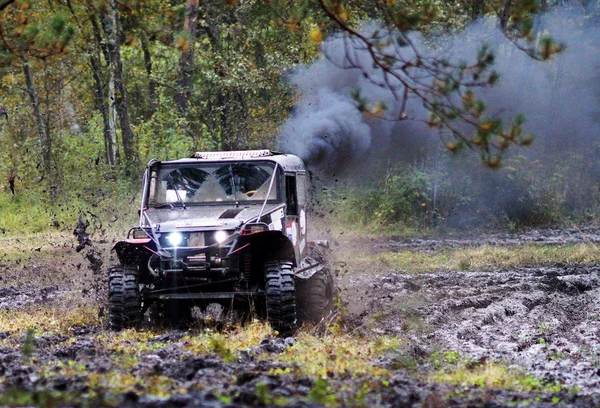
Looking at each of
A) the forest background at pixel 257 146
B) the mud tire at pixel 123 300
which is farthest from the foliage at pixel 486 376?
the forest background at pixel 257 146

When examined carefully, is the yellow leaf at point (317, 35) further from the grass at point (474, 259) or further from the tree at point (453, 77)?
the grass at point (474, 259)

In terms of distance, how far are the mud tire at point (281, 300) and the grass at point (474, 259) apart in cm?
753

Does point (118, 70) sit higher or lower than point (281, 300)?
higher

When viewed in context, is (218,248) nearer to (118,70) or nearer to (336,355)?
(336,355)

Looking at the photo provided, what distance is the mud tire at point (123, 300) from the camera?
1007 centimetres

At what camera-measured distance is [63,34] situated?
30.3 feet

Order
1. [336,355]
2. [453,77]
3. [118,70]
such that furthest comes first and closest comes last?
1. [118,70]
2. [453,77]
3. [336,355]

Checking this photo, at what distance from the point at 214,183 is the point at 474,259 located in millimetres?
8568

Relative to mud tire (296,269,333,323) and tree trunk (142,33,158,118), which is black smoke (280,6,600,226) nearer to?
tree trunk (142,33,158,118)

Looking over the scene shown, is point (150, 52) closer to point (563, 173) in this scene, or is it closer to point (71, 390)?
point (563, 173)

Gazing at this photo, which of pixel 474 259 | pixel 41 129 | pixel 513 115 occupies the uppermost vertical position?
pixel 41 129

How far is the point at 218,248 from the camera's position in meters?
10.1

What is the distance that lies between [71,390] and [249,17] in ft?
73.8

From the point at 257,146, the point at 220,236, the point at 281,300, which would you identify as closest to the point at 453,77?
the point at 281,300
